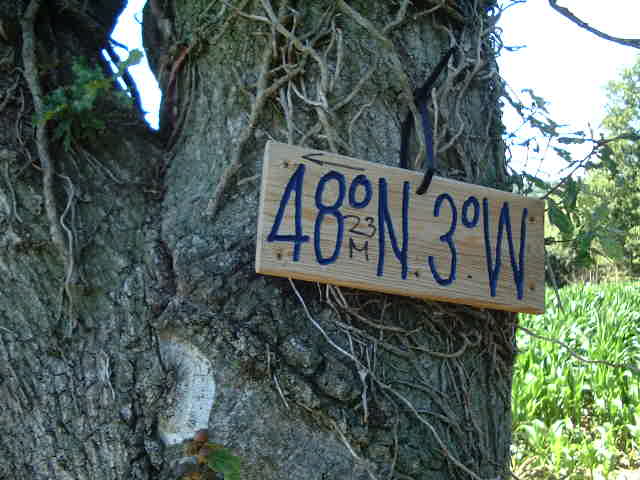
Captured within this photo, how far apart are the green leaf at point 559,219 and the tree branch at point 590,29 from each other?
37 cm

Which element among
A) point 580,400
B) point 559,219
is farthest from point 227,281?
point 580,400

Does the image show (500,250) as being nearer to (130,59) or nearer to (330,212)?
(330,212)

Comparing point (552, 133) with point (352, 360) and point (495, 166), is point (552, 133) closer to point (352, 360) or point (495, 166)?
point (495, 166)

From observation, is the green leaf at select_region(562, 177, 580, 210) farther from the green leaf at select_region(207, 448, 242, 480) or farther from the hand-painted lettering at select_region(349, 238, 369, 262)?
the green leaf at select_region(207, 448, 242, 480)

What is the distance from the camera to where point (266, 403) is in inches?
44.4

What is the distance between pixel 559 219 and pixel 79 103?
3.50 ft

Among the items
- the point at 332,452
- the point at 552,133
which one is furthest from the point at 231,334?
the point at 552,133

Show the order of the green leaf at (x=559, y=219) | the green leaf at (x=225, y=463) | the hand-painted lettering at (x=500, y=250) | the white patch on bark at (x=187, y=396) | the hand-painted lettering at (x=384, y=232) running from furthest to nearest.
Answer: the green leaf at (x=559, y=219) → the hand-painted lettering at (x=500, y=250) → the hand-painted lettering at (x=384, y=232) → the white patch on bark at (x=187, y=396) → the green leaf at (x=225, y=463)

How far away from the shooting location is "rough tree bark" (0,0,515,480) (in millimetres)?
1142

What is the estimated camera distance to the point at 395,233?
126cm

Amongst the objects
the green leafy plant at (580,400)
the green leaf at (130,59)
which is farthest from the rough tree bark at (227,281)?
the green leafy plant at (580,400)

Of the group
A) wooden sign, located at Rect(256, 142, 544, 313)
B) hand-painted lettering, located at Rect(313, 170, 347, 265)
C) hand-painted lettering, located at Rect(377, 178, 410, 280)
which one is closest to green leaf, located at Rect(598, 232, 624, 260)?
wooden sign, located at Rect(256, 142, 544, 313)

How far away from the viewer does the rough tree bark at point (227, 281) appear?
1142 millimetres

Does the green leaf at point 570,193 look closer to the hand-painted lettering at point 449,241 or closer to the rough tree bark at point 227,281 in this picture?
the rough tree bark at point 227,281
